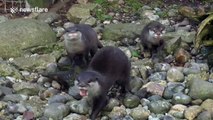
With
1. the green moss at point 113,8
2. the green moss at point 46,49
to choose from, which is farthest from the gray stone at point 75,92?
the green moss at point 113,8

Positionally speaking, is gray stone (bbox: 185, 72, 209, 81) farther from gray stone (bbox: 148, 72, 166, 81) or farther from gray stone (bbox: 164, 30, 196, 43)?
gray stone (bbox: 164, 30, 196, 43)

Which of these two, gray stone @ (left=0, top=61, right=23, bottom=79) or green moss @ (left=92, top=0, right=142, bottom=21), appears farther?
green moss @ (left=92, top=0, right=142, bottom=21)

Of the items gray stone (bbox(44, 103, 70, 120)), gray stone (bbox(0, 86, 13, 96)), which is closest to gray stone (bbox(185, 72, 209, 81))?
gray stone (bbox(44, 103, 70, 120))

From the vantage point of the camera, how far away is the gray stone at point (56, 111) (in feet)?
15.5

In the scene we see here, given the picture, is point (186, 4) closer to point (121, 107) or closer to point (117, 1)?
point (117, 1)

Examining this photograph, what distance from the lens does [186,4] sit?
727cm

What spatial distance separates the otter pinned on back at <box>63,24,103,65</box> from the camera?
18.6 ft

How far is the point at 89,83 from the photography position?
457 centimetres

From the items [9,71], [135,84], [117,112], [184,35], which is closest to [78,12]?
[184,35]

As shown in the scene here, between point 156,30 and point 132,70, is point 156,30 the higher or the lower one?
the higher one

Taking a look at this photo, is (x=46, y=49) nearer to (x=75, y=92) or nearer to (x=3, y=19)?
(x=3, y=19)

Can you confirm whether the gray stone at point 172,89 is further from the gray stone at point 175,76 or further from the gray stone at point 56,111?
the gray stone at point 56,111

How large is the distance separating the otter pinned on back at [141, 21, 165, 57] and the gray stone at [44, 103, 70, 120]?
1.58 metres

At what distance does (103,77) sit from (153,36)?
1366mm
